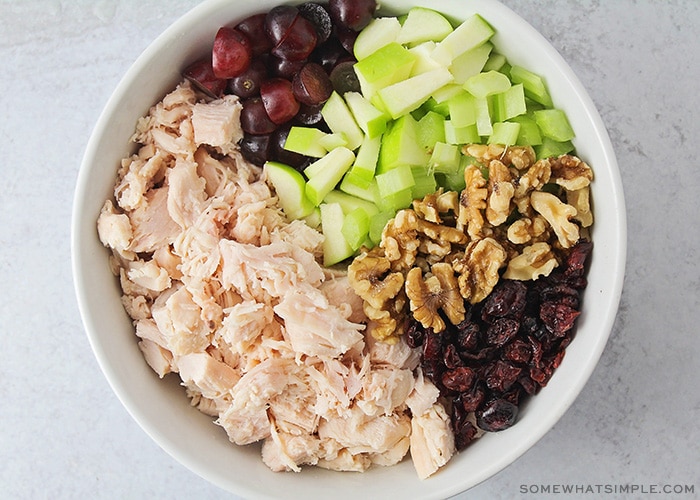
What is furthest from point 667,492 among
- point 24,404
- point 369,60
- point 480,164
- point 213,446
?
point 24,404

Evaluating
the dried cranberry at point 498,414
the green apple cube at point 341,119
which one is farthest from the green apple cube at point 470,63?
the dried cranberry at point 498,414

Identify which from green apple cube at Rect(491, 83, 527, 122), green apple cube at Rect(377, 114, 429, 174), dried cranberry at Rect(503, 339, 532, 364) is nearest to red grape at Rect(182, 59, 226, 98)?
green apple cube at Rect(377, 114, 429, 174)

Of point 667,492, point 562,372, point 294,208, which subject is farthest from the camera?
point 667,492

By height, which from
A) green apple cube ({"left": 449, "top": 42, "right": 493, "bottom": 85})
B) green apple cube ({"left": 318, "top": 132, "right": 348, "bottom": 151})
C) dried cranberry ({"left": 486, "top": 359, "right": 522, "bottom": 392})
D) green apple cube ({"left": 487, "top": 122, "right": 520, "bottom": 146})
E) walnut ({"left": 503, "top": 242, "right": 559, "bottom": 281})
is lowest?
dried cranberry ({"left": 486, "top": 359, "right": 522, "bottom": 392})

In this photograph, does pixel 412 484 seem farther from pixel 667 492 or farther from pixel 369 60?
pixel 369 60

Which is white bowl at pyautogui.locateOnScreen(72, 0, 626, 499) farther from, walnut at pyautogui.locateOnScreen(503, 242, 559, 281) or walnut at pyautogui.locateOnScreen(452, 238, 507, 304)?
walnut at pyautogui.locateOnScreen(452, 238, 507, 304)

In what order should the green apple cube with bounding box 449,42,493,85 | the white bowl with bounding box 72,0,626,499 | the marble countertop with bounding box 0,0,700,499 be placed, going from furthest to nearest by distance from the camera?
1. the marble countertop with bounding box 0,0,700,499
2. the green apple cube with bounding box 449,42,493,85
3. the white bowl with bounding box 72,0,626,499
